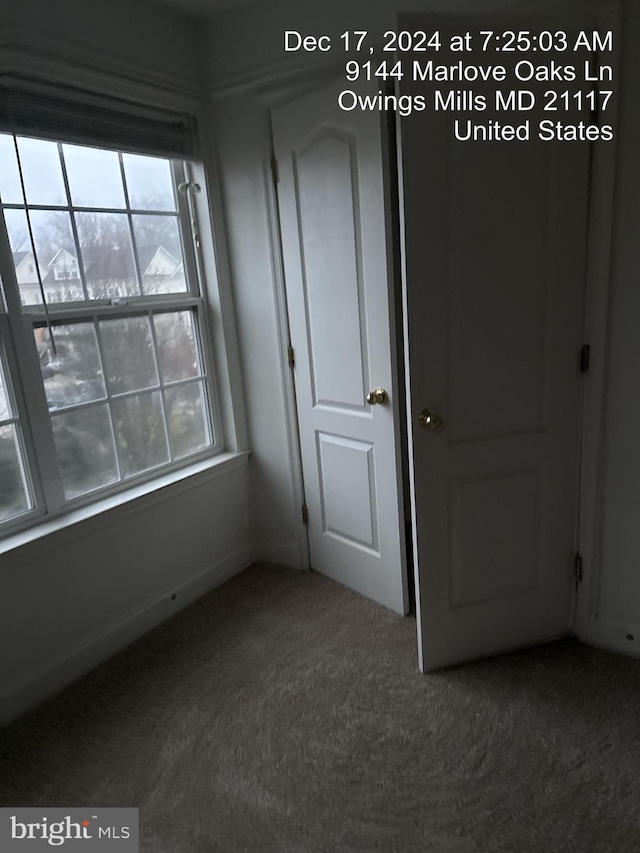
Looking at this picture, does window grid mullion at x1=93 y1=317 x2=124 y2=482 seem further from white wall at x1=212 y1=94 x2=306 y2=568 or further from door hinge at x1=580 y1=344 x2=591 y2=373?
door hinge at x1=580 y1=344 x2=591 y2=373

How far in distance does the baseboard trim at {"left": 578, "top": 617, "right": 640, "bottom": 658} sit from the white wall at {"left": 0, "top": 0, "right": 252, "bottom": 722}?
5.51ft

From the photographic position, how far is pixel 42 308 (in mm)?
2102

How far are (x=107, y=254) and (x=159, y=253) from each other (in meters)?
0.27

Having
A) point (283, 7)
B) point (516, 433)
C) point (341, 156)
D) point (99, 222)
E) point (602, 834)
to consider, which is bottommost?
point (602, 834)

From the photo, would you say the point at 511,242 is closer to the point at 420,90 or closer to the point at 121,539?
the point at 420,90

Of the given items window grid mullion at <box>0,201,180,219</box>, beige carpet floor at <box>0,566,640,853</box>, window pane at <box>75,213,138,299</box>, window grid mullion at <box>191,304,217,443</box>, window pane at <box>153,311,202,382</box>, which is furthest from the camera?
window grid mullion at <box>191,304,217,443</box>

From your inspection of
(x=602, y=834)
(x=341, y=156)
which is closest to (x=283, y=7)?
(x=341, y=156)

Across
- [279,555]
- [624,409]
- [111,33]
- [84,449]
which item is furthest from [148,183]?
[624,409]

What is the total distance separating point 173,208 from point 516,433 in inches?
70.1

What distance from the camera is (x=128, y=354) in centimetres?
241

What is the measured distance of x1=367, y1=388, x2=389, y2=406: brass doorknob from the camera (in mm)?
2314

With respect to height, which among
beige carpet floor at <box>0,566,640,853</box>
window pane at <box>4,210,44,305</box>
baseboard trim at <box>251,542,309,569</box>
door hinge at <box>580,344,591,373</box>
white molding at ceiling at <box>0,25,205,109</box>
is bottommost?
beige carpet floor at <box>0,566,640,853</box>

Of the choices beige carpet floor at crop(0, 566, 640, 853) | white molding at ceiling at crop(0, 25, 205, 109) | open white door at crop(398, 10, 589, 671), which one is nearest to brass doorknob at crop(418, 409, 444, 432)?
open white door at crop(398, 10, 589, 671)

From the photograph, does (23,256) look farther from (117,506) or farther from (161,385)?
(117,506)
